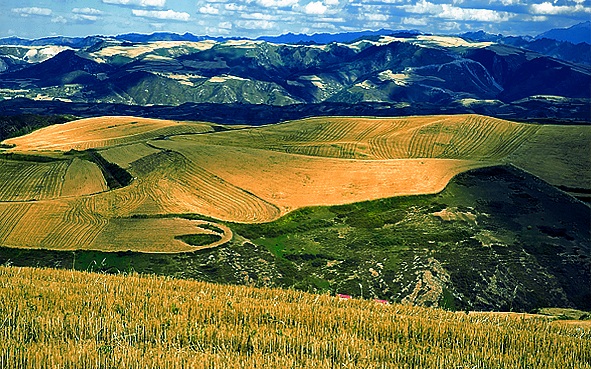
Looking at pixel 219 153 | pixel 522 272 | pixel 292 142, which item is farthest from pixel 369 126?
pixel 522 272

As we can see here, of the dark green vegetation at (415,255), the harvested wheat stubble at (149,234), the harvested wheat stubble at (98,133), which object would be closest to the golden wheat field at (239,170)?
the harvested wheat stubble at (149,234)

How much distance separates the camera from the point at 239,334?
44.8 feet

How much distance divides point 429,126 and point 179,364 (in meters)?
138

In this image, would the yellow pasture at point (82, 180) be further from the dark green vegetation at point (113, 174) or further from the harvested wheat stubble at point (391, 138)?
the harvested wheat stubble at point (391, 138)

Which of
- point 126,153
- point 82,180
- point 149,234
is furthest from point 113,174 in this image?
point 149,234

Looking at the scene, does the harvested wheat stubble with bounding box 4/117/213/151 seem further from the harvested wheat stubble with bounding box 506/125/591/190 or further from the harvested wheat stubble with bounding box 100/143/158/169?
the harvested wheat stubble with bounding box 506/125/591/190

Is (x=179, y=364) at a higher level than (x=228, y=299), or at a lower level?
higher

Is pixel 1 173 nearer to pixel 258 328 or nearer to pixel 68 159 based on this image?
pixel 68 159

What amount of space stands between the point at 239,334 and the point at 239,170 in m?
86.9

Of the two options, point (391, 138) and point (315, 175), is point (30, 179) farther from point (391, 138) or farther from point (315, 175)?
point (391, 138)

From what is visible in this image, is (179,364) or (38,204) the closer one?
(179,364)

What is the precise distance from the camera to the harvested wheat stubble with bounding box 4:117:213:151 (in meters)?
144

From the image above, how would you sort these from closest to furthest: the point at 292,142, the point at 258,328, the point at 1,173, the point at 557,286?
the point at 258,328 < the point at 557,286 < the point at 1,173 < the point at 292,142

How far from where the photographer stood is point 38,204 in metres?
77.8
